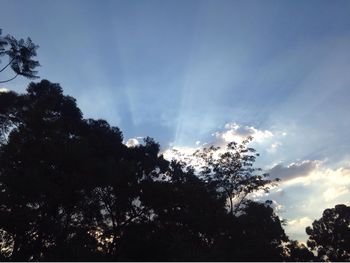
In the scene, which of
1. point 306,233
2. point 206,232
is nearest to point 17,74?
point 206,232

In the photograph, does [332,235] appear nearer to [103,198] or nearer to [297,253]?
[297,253]

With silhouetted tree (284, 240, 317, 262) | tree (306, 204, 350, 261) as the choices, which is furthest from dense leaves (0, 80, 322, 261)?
tree (306, 204, 350, 261)

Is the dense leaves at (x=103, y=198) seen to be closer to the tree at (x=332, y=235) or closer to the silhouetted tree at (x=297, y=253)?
the silhouetted tree at (x=297, y=253)

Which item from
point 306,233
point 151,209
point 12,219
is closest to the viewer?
point 12,219

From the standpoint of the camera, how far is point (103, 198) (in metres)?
32.7

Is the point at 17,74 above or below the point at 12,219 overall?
above

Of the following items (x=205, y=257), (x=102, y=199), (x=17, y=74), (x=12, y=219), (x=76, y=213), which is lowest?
(x=205, y=257)

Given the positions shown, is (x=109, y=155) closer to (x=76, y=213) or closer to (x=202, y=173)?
(x=76, y=213)

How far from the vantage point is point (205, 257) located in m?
20.8

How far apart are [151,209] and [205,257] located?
44.6 feet

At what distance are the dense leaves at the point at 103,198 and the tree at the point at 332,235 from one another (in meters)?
21.8

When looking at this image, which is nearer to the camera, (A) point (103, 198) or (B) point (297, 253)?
(A) point (103, 198)

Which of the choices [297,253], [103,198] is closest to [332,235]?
[297,253]

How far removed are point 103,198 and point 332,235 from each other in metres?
42.3
